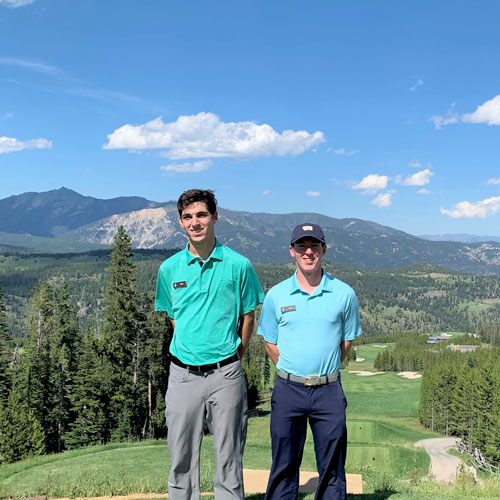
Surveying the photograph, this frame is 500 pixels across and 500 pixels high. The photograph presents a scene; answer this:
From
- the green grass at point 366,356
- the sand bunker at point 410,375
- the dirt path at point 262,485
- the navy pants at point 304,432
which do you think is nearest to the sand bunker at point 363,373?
the sand bunker at point 410,375

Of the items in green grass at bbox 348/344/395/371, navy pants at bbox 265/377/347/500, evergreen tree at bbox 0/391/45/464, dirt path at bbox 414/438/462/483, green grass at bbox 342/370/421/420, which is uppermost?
navy pants at bbox 265/377/347/500

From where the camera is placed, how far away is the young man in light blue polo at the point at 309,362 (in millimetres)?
5688

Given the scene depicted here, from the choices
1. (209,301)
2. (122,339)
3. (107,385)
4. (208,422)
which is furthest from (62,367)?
(209,301)

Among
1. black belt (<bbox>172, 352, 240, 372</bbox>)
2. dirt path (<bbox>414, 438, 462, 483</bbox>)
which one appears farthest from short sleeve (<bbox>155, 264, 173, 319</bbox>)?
dirt path (<bbox>414, 438, 462, 483</bbox>)

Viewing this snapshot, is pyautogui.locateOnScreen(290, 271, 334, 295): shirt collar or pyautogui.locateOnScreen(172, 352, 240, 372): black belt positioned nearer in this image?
pyautogui.locateOnScreen(172, 352, 240, 372): black belt

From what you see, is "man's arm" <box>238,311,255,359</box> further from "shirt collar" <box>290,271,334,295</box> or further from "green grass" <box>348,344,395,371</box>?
"green grass" <box>348,344,395,371</box>

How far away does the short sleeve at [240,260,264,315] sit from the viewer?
5711 mm

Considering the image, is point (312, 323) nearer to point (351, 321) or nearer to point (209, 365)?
point (351, 321)

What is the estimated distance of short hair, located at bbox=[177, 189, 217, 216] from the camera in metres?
5.67

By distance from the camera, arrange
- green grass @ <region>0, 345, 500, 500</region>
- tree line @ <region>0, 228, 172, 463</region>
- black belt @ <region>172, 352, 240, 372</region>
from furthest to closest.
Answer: tree line @ <region>0, 228, 172, 463</region>
green grass @ <region>0, 345, 500, 500</region>
black belt @ <region>172, 352, 240, 372</region>

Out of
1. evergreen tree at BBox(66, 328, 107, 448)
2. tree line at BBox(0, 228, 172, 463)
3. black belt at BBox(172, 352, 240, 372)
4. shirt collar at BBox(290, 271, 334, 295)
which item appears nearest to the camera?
black belt at BBox(172, 352, 240, 372)

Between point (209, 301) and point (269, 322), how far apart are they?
94cm

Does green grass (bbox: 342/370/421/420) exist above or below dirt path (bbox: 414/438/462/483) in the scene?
below

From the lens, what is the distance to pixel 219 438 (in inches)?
218
